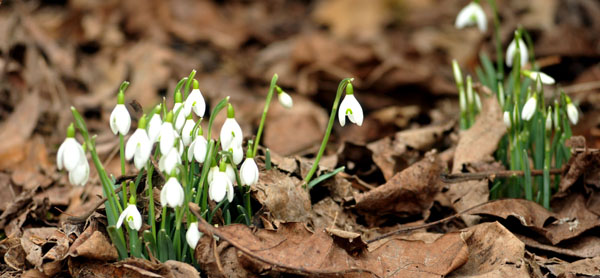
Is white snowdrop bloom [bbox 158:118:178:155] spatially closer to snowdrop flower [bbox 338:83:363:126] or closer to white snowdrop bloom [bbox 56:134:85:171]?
white snowdrop bloom [bbox 56:134:85:171]

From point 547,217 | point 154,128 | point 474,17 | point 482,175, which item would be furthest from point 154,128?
point 474,17

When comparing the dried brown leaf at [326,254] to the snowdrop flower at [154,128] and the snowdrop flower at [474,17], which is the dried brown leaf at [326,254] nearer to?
the snowdrop flower at [154,128]

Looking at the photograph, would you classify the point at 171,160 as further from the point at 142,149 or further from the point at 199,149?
the point at 199,149

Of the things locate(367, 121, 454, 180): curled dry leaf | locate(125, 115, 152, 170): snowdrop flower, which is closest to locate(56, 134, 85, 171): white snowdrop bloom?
locate(125, 115, 152, 170): snowdrop flower

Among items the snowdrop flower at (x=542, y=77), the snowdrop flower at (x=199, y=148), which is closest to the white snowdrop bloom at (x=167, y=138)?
the snowdrop flower at (x=199, y=148)

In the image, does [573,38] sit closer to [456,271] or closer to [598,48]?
[598,48]

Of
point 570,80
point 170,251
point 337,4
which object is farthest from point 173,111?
point 337,4
